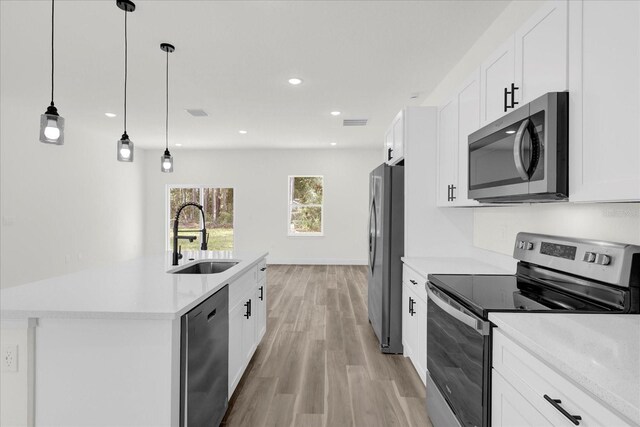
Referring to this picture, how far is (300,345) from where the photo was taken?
3.39 m

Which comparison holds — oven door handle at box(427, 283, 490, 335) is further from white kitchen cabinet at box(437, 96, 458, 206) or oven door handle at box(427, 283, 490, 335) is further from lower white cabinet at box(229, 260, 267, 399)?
lower white cabinet at box(229, 260, 267, 399)

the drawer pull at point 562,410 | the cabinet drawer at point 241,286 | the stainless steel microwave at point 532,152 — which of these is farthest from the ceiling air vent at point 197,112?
the drawer pull at point 562,410

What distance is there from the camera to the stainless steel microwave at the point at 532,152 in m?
1.39

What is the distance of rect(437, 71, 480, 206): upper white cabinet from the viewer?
2.31m

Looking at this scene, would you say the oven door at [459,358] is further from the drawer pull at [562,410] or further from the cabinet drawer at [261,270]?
the cabinet drawer at [261,270]

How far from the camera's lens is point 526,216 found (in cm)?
231

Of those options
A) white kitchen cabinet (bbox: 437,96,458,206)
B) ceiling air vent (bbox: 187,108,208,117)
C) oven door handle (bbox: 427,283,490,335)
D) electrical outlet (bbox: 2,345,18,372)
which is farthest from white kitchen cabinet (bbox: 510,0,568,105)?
ceiling air vent (bbox: 187,108,208,117)

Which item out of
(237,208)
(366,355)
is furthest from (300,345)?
(237,208)

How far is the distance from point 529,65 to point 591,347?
1.27 meters

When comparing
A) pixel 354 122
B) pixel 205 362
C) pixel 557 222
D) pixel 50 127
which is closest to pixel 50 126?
pixel 50 127

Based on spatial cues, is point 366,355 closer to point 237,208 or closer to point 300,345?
point 300,345

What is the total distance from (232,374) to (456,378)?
138 centimetres

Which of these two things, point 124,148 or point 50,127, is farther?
point 124,148

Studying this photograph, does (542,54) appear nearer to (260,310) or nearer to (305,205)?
(260,310)
